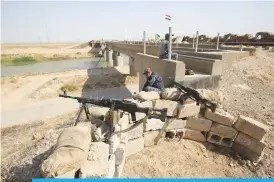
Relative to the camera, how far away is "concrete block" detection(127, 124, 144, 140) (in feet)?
15.0

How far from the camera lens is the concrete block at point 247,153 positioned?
4.64 m

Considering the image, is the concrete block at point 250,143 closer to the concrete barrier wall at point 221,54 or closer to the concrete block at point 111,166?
the concrete block at point 111,166

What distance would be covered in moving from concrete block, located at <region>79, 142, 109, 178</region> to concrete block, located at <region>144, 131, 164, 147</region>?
1.84 meters

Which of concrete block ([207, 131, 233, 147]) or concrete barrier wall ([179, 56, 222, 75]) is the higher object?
concrete barrier wall ([179, 56, 222, 75])


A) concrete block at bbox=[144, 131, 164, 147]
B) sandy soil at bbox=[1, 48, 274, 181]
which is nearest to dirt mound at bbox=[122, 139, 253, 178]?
sandy soil at bbox=[1, 48, 274, 181]

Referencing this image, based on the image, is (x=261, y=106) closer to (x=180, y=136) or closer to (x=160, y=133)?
(x=180, y=136)

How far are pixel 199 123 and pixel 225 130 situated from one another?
64 centimetres

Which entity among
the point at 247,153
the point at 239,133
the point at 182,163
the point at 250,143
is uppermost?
the point at 239,133

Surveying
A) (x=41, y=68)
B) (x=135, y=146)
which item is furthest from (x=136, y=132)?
(x=41, y=68)

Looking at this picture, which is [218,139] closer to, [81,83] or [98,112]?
[98,112]

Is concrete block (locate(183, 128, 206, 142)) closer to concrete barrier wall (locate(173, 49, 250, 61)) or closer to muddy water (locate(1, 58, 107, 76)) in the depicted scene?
concrete barrier wall (locate(173, 49, 250, 61))

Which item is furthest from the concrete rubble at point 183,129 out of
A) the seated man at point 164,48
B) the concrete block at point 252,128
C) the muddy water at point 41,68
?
the muddy water at point 41,68

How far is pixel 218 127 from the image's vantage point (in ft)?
16.7

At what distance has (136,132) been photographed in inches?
183
